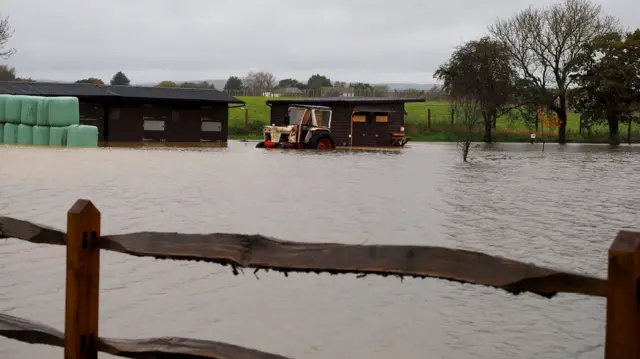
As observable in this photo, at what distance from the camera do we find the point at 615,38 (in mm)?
53219

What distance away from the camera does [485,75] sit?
54562 mm

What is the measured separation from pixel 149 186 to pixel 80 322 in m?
13.9

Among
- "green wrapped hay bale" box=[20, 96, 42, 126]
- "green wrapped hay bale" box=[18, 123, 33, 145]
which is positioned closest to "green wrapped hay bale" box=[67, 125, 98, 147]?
"green wrapped hay bale" box=[20, 96, 42, 126]

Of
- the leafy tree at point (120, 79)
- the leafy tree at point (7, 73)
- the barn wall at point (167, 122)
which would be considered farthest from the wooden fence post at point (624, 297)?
the leafy tree at point (120, 79)

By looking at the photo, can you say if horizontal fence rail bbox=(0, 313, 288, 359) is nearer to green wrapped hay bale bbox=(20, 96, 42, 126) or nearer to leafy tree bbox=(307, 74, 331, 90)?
green wrapped hay bale bbox=(20, 96, 42, 126)

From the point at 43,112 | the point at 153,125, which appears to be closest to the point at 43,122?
the point at 43,112

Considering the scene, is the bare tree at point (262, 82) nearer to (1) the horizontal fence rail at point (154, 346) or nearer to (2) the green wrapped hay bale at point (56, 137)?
(2) the green wrapped hay bale at point (56, 137)

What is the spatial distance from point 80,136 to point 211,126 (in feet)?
38.4

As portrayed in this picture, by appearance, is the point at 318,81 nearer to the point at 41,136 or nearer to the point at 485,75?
the point at 485,75

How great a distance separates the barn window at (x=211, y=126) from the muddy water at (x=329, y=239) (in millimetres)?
23049

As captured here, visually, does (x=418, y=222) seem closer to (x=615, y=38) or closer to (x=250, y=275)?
(x=250, y=275)

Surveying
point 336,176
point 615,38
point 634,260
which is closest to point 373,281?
point 634,260

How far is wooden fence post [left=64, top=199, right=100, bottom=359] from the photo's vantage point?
3.64 metres

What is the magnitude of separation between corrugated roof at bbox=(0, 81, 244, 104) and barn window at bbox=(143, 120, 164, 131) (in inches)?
59.2
